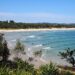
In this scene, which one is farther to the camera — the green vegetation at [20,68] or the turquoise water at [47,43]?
the turquoise water at [47,43]

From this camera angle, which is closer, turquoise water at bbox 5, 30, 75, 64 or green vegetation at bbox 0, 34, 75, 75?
green vegetation at bbox 0, 34, 75, 75

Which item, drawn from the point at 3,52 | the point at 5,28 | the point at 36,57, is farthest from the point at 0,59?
the point at 5,28

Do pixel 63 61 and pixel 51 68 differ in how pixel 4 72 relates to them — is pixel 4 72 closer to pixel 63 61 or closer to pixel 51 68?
pixel 51 68

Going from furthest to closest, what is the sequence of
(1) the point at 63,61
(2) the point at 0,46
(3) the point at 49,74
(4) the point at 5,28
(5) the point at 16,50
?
(4) the point at 5,28 → (1) the point at 63,61 → (5) the point at 16,50 → (2) the point at 0,46 → (3) the point at 49,74

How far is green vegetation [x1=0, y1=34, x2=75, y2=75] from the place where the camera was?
1650 cm

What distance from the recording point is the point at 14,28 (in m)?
192

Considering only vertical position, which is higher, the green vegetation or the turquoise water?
the green vegetation

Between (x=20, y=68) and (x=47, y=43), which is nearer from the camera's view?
(x=20, y=68)

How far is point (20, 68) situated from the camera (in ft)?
85.7

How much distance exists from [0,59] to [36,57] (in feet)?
46.9

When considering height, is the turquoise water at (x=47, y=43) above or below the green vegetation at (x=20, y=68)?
below

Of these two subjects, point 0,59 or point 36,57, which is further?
point 36,57

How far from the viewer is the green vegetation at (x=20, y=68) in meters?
16.5

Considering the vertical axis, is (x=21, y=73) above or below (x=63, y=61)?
above
